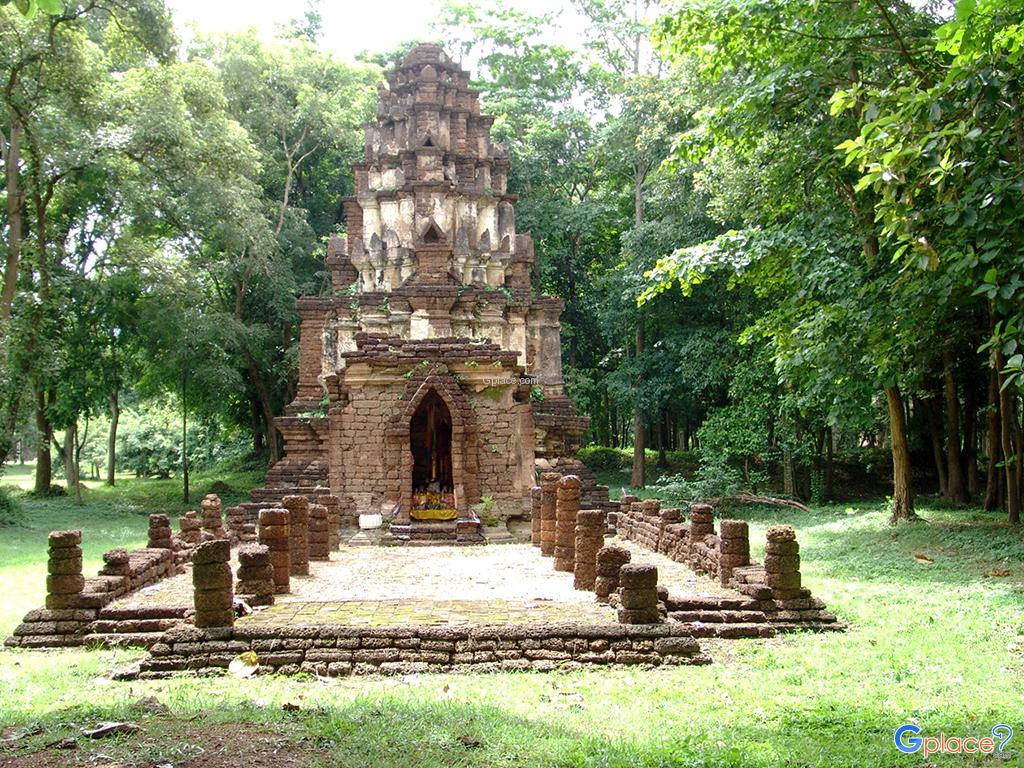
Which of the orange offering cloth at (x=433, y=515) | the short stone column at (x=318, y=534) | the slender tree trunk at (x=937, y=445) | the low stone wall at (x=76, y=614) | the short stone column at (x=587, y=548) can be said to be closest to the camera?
the low stone wall at (x=76, y=614)

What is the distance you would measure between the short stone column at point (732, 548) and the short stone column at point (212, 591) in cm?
558

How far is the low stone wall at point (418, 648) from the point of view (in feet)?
24.8

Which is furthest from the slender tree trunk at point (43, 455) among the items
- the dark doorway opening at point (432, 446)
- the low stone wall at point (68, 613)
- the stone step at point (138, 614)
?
the stone step at point (138, 614)

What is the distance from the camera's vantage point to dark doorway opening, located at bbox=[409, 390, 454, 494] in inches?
755

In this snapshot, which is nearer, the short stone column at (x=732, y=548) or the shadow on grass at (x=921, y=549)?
the short stone column at (x=732, y=548)

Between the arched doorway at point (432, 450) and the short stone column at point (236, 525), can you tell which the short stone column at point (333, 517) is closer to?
the short stone column at point (236, 525)

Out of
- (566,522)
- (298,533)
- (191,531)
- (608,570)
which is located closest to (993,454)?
(566,522)

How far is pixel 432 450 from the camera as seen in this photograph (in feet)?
63.5

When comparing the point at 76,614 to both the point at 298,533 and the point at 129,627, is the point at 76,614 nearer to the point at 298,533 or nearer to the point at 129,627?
the point at 129,627

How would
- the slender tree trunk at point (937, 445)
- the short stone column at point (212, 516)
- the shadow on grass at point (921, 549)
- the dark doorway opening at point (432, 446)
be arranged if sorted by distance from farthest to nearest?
the slender tree trunk at point (937, 445) → the dark doorway opening at point (432, 446) → the short stone column at point (212, 516) → the shadow on grass at point (921, 549)

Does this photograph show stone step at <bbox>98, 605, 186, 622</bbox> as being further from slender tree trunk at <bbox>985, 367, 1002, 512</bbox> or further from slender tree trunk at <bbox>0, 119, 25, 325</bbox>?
slender tree trunk at <bbox>985, 367, 1002, 512</bbox>

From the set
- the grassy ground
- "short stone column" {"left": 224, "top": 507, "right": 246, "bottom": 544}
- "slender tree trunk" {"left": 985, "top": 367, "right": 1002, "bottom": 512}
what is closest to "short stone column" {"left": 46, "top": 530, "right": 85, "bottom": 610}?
the grassy ground

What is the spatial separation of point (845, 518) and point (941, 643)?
430 inches

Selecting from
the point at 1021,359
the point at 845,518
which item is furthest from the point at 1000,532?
the point at 1021,359
